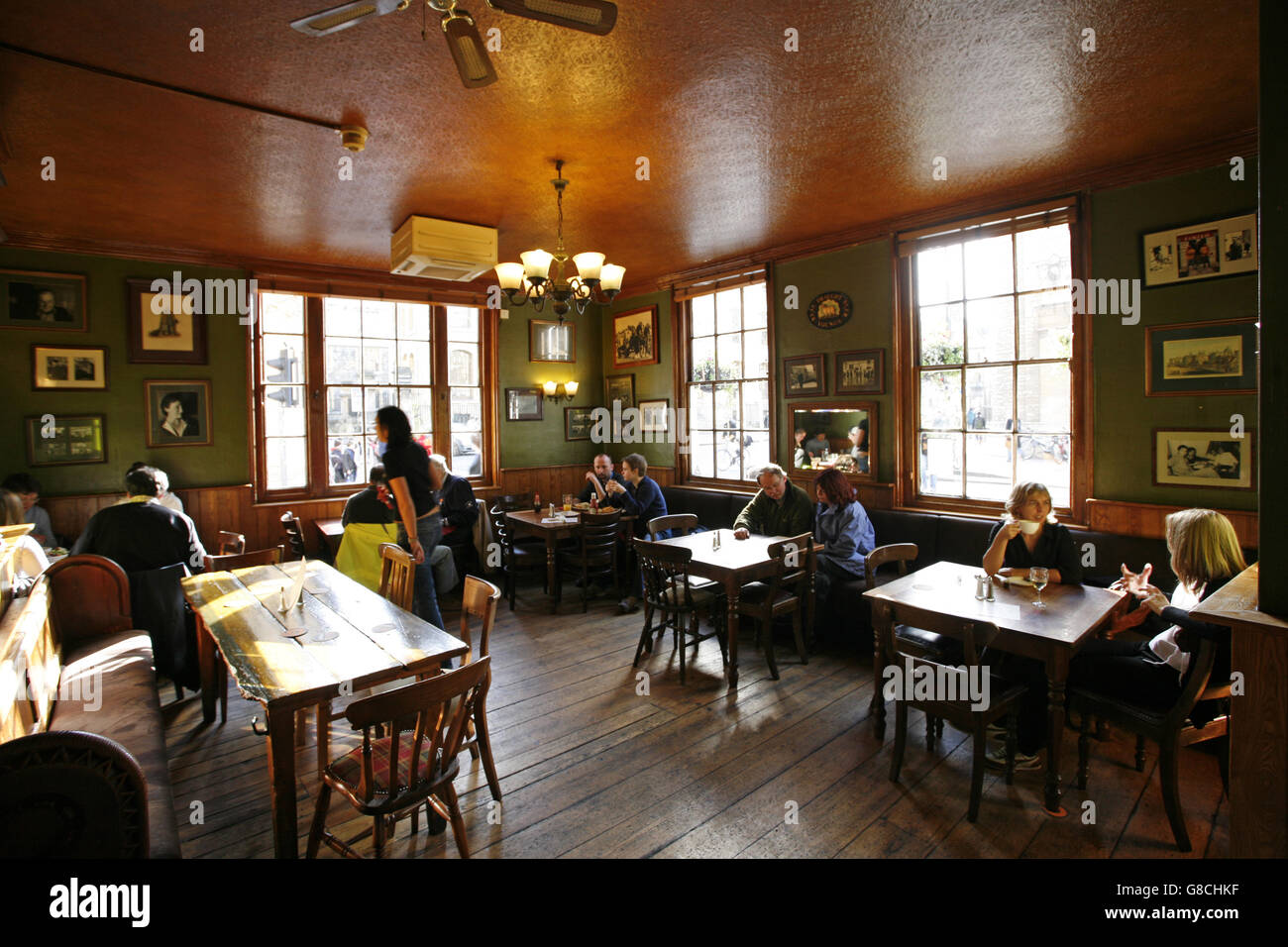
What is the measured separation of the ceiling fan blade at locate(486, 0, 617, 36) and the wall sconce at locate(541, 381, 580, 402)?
577 cm

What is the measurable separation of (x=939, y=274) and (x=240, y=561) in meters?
5.45

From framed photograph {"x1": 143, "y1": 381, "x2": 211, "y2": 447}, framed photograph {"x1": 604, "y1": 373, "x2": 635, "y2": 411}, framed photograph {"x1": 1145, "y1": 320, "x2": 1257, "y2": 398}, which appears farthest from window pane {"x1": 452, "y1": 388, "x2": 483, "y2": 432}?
framed photograph {"x1": 1145, "y1": 320, "x2": 1257, "y2": 398}

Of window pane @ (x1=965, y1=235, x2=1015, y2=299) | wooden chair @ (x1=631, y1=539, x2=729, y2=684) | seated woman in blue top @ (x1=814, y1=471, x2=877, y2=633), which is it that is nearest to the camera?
wooden chair @ (x1=631, y1=539, x2=729, y2=684)

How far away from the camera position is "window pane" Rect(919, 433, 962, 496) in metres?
4.98

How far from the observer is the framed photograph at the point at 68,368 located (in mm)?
5156

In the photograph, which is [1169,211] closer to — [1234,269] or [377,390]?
[1234,269]

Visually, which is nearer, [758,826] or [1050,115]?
[758,826]

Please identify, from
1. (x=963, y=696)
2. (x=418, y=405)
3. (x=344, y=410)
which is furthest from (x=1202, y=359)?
(x=344, y=410)

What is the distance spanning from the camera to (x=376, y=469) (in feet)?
15.4

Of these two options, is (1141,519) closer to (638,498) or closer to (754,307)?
(754,307)

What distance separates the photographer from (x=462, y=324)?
7.25m

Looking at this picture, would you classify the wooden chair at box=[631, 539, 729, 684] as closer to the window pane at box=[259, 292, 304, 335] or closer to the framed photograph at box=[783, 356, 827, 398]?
the framed photograph at box=[783, 356, 827, 398]
